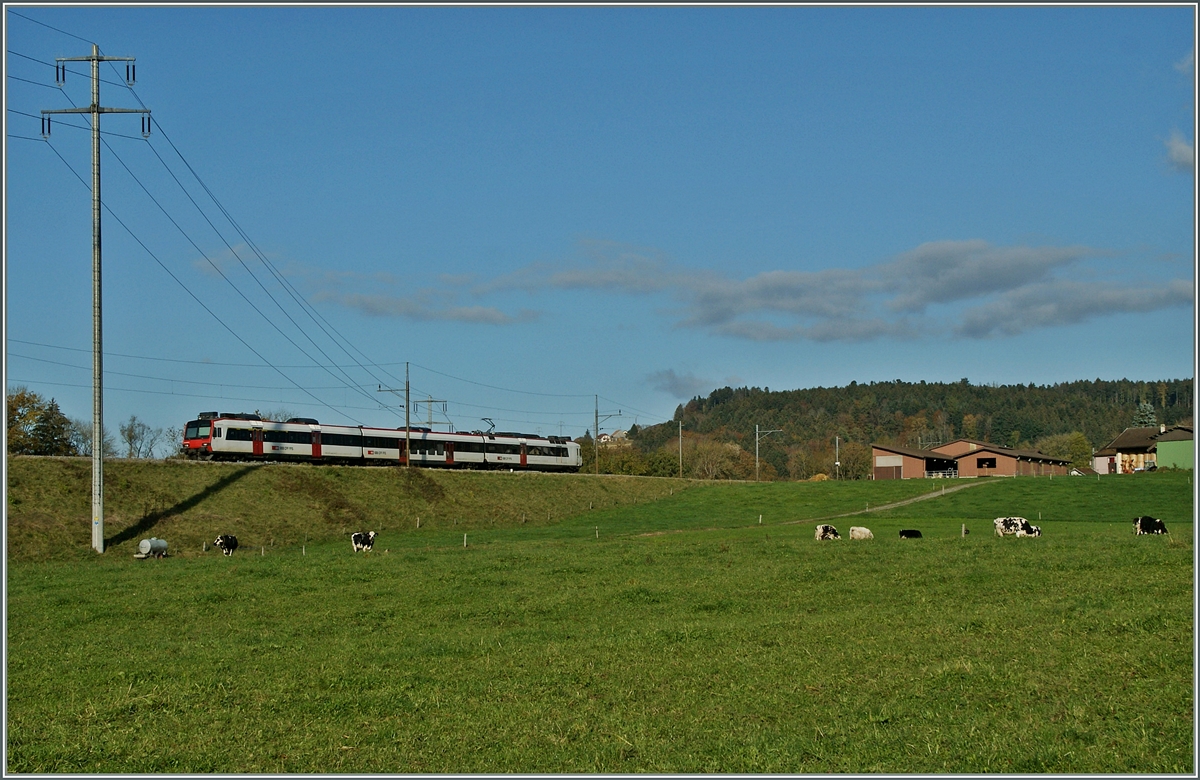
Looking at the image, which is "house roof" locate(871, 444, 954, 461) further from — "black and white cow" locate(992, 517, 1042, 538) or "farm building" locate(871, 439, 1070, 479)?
"black and white cow" locate(992, 517, 1042, 538)

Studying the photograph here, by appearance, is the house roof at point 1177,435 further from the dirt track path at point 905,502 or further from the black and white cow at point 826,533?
the black and white cow at point 826,533

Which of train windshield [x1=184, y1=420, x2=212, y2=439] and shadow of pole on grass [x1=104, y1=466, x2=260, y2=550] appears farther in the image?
train windshield [x1=184, y1=420, x2=212, y2=439]

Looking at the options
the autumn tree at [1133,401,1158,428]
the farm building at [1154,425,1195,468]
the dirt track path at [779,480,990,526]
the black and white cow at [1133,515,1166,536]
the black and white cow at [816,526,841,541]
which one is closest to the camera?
the black and white cow at [1133,515,1166,536]

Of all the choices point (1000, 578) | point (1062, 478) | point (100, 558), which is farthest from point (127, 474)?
point (1062, 478)

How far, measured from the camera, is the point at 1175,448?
102m

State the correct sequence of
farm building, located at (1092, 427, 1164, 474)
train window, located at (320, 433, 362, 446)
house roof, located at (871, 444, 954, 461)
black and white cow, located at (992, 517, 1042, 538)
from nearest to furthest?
black and white cow, located at (992, 517, 1042, 538) < train window, located at (320, 433, 362, 446) < house roof, located at (871, 444, 954, 461) < farm building, located at (1092, 427, 1164, 474)

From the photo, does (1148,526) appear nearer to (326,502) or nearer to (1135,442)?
(326,502)

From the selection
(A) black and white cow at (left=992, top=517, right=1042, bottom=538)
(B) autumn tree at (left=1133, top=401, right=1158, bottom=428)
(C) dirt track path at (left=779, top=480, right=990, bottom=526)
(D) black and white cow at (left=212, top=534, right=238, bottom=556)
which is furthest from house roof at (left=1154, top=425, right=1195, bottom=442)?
(D) black and white cow at (left=212, top=534, right=238, bottom=556)

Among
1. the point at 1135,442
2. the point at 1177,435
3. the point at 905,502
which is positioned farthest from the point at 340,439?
the point at 1135,442

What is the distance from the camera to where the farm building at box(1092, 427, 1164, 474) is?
11804cm

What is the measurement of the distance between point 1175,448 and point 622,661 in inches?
4161

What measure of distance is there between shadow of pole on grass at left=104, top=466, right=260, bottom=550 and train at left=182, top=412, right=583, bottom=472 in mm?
8220

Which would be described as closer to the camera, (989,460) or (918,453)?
(989,460)

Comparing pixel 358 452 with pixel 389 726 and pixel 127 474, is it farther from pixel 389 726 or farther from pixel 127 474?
pixel 389 726
